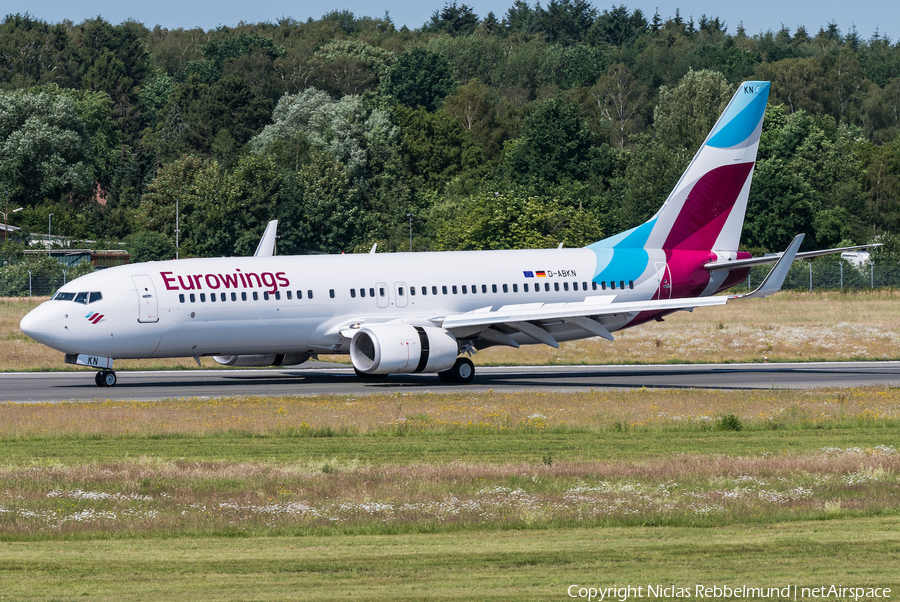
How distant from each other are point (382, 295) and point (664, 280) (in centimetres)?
1104

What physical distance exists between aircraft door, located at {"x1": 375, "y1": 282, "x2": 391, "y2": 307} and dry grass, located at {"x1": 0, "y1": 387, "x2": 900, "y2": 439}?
5.75 metres

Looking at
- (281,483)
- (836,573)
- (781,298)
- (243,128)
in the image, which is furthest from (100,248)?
(836,573)

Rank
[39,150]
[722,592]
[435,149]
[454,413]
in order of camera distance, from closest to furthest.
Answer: [722,592] → [454,413] → [39,150] → [435,149]

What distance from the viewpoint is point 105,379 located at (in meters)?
39.2

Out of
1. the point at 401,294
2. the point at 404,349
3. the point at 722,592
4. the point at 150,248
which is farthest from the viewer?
the point at 150,248

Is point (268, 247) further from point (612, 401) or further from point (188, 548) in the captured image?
point (188, 548)

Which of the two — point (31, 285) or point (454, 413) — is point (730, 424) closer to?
point (454, 413)

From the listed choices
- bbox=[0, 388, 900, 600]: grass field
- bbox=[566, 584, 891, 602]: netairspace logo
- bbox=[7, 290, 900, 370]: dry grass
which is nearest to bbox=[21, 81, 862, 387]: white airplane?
bbox=[0, 388, 900, 600]: grass field

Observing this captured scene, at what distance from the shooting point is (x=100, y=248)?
122938 mm

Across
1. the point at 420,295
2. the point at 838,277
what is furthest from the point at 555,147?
the point at 420,295

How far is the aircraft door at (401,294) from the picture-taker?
41500 mm

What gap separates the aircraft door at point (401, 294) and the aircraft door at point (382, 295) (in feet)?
1.01

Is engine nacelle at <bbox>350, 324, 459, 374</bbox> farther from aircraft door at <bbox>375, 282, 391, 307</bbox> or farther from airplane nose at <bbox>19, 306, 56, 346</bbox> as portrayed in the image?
airplane nose at <bbox>19, 306, 56, 346</bbox>

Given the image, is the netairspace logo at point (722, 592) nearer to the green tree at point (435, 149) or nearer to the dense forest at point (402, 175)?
the dense forest at point (402, 175)
